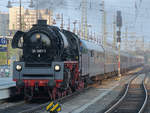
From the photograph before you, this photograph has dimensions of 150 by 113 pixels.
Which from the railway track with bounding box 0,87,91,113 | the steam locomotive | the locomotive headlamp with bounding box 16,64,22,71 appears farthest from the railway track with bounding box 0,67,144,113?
the locomotive headlamp with bounding box 16,64,22,71

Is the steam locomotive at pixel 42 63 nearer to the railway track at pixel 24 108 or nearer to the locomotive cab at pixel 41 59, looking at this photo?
the locomotive cab at pixel 41 59

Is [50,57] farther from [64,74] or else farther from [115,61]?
[115,61]

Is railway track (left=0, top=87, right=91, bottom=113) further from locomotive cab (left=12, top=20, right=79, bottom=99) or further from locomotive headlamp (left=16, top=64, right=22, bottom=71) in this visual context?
locomotive headlamp (left=16, top=64, right=22, bottom=71)

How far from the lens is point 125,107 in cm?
1414

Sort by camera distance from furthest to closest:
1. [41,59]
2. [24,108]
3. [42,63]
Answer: [41,59]
[42,63]
[24,108]

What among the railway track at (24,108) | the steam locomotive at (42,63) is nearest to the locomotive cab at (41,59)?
the steam locomotive at (42,63)

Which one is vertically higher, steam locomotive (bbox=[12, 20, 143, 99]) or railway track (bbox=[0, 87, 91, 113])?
steam locomotive (bbox=[12, 20, 143, 99])

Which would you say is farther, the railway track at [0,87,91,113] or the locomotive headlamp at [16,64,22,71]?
the locomotive headlamp at [16,64,22,71]

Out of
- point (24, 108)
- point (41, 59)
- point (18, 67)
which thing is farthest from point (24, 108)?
point (41, 59)

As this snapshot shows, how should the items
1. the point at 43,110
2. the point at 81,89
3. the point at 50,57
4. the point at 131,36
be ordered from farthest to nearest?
1. the point at 131,36
2. the point at 81,89
3. the point at 50,57
4. the point at 43,110

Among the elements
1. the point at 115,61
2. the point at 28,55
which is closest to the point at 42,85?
the point at 28,55

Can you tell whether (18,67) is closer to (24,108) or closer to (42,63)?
(42,63)

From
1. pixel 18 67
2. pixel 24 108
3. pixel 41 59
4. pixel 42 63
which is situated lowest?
pixel 24 108

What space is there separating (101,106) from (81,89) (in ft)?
18.3
